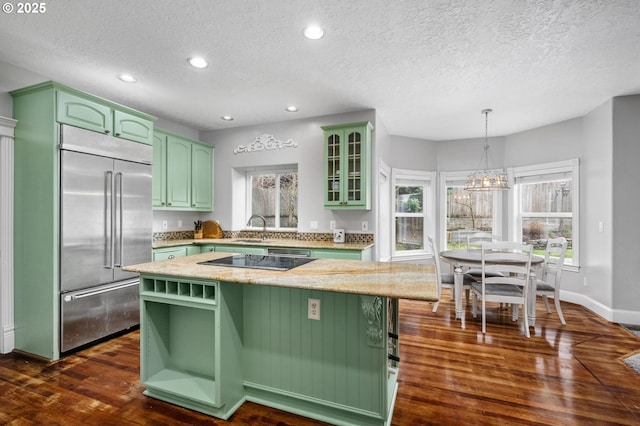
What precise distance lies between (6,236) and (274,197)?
296cm

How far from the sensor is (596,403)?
6.73ft

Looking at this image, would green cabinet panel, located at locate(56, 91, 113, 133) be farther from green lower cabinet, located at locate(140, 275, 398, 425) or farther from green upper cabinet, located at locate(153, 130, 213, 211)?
green lower cabinet, located at locate(140, 275, 398, 425)

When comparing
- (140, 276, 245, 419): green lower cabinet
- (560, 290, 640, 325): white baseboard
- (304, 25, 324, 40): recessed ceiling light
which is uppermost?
(304, 25, 324, 40): recessed ceiling light

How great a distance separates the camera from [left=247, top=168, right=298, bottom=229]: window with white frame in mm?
4695

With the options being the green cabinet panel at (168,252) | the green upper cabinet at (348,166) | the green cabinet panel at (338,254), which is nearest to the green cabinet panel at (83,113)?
the green cabinet panel at (168,252)

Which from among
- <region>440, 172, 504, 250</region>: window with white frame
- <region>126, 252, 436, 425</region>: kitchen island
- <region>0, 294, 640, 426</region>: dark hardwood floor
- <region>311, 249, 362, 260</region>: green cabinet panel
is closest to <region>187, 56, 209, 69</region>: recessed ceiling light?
<region>126, 252, 436, 425</region>: kitchen island

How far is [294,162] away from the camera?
443cm

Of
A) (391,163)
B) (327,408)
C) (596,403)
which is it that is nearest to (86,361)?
(327,408)

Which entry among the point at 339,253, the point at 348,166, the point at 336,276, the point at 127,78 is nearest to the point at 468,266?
the point at 339,253

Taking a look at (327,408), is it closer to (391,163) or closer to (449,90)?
(449,90)

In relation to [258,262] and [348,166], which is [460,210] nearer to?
[348,166]

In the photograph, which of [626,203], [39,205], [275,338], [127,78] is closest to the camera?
[275,338]

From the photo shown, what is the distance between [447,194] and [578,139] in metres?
1.94

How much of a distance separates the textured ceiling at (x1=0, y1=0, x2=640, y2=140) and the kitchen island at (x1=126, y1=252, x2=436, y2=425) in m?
1.69
